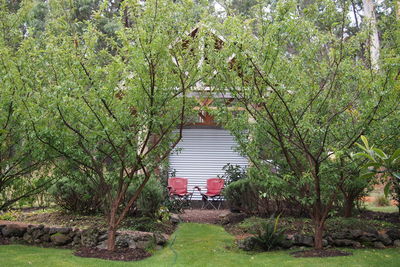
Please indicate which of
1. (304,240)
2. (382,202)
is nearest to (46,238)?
(304,240)

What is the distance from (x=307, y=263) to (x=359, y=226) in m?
2.22

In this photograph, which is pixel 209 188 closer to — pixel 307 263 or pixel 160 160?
pixel 160 160

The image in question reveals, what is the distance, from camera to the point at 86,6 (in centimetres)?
2083

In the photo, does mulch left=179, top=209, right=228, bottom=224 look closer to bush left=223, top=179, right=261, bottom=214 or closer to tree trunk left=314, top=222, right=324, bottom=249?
bush left=223, top=179, right=261, bottom=214

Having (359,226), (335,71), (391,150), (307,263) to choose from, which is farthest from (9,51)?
(359,226)

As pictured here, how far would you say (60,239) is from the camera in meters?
6.46

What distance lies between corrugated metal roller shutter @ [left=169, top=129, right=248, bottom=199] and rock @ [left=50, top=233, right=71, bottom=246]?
6.82 meters

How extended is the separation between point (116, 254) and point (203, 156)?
773 centimetres

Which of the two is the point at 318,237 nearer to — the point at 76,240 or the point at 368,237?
the point at 368,237

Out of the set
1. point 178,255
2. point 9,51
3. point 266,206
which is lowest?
point 178,255

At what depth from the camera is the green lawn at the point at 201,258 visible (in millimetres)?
5238

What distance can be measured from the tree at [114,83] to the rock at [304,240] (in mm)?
2649

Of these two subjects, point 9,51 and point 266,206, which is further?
point 266,206

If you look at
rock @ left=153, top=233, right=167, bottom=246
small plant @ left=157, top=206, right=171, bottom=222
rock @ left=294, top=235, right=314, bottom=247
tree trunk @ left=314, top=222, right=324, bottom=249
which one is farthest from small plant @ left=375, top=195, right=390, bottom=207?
rock @ left=153, top=233, right=167, bottom=246
